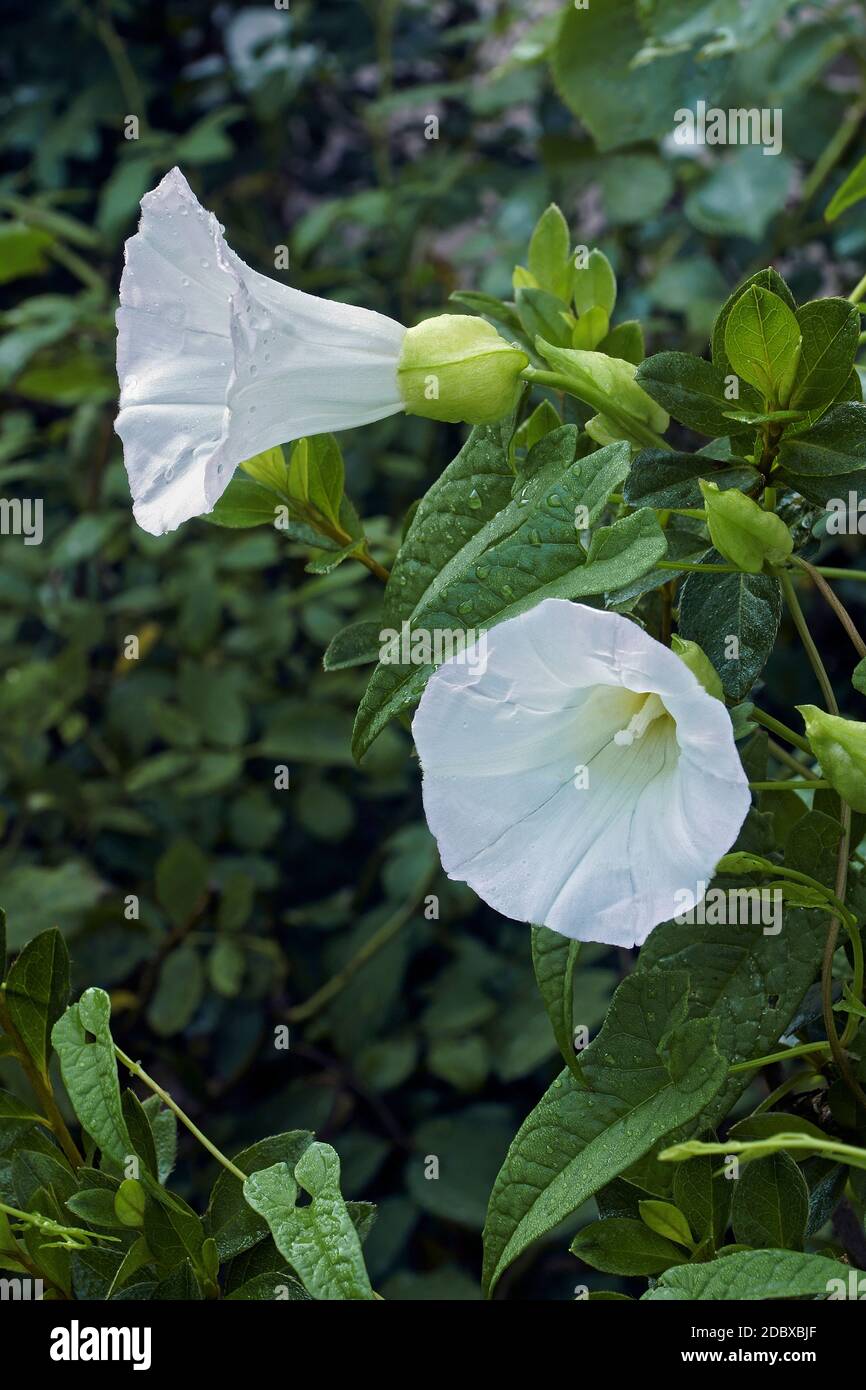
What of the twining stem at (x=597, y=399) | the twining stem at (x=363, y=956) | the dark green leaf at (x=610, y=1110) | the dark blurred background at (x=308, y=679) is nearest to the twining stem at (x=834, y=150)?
the dark blurred background at (x=308, y=679)

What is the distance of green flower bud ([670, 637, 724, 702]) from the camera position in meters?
0.37

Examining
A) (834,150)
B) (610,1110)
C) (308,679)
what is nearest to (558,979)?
(610,1110)

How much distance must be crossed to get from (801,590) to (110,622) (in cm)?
64

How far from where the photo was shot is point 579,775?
0.39m

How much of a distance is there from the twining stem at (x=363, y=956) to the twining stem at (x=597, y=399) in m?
0.68

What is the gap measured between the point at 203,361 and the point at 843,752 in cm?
23

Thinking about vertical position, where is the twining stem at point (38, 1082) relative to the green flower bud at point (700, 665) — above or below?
below

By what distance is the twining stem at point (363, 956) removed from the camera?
1098mm

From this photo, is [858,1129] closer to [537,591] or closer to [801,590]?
[537,591]

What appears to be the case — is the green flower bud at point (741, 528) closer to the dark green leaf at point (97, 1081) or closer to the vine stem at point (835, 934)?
the vine stem at point (835, 934)

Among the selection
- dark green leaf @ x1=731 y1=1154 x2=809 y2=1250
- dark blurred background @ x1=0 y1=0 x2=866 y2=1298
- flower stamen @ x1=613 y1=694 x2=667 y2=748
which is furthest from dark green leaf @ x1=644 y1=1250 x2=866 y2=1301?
dark blurred background @ x1=0 y1=0 x2=866 y2=1298

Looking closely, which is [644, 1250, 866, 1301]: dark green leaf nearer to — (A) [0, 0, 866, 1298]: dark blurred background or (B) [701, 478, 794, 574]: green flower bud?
(B) [701, 478, 794, 574]: green flower bud

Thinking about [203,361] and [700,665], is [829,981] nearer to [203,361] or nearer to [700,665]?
[700,665]
